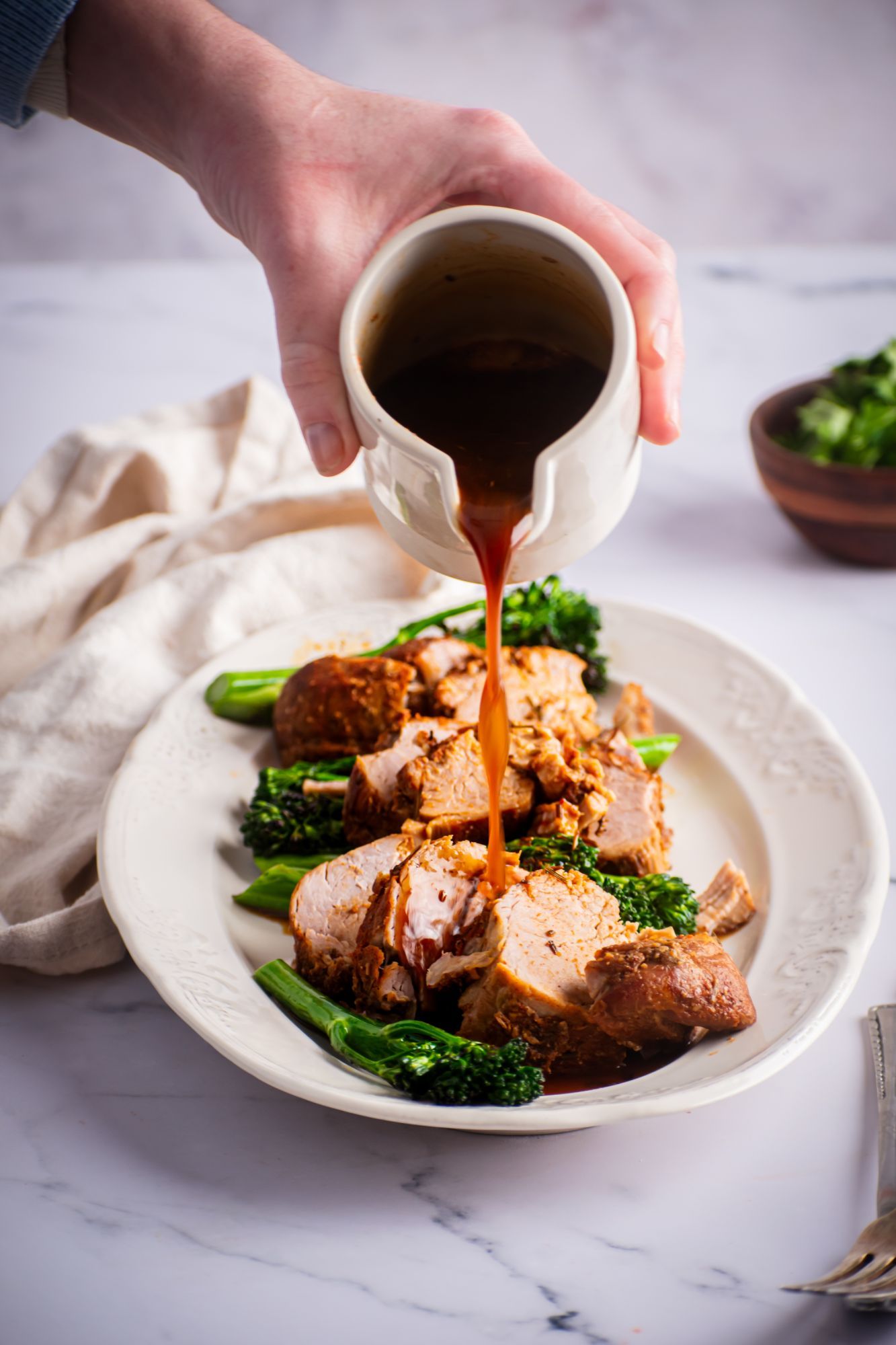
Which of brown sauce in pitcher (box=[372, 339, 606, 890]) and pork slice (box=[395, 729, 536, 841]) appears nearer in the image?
brown sauce in pitcher (box=[372, 339, 606, 890])

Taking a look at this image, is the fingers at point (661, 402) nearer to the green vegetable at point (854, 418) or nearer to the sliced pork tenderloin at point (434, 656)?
the sliced pork tenderloin at point (434, 656)

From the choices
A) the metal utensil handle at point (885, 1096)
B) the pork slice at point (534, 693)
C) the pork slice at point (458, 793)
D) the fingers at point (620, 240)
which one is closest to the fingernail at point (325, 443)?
the fingers at point (620, 240)

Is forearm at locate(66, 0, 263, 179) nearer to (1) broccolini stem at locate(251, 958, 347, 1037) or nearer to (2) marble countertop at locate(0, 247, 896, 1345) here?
(1) broccolini stem at locate(251, 958, 347, 1037)

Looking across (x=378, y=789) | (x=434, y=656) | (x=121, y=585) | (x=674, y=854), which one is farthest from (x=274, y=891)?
(x=121, y=585)

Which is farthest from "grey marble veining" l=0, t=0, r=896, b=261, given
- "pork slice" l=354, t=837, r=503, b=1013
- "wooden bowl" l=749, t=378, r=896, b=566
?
"pork slice" l=354, t=837, r=503, b=1013

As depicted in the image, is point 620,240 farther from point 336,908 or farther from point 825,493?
point 825,493

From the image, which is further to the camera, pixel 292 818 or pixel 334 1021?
pixel 292 818
